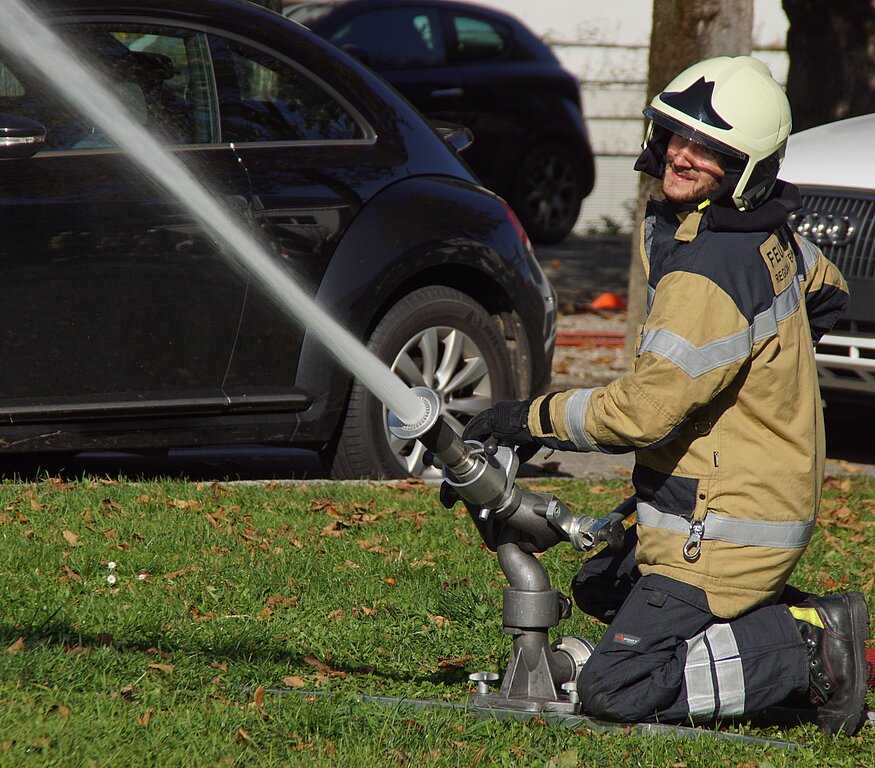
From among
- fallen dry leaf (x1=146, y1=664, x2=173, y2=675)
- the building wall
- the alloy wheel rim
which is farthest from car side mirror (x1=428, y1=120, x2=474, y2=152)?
the building wall

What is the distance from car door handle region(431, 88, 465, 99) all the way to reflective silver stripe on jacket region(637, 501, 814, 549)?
389 inches

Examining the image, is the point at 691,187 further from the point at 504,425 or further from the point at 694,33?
the point at 694,33

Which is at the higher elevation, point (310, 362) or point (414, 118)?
point (414, 118)

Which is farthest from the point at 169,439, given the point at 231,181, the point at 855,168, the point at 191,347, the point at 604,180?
the point at 604,180

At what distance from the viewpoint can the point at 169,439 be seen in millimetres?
5645

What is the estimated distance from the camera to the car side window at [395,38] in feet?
41.4

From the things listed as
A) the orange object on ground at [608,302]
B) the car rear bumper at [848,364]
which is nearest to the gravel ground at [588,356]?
the orange object on ground at [608,302]

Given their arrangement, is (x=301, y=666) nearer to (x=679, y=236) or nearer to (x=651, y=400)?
(x=651, y=400)

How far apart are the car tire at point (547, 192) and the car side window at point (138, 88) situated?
8.57 metres

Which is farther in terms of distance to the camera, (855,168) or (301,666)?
(855,168)

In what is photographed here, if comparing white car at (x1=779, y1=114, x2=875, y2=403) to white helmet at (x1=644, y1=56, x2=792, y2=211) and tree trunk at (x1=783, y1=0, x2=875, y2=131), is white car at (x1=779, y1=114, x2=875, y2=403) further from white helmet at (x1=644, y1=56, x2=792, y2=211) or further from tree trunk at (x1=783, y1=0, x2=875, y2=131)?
tree trunk at (x1=783, y1=0, x2=875, y2=131)

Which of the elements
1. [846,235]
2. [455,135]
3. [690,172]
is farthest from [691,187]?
[846,235]

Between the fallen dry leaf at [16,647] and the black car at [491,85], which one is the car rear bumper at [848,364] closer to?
the fallen dry leaf at [16,647]

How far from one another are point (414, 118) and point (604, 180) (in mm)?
11910
